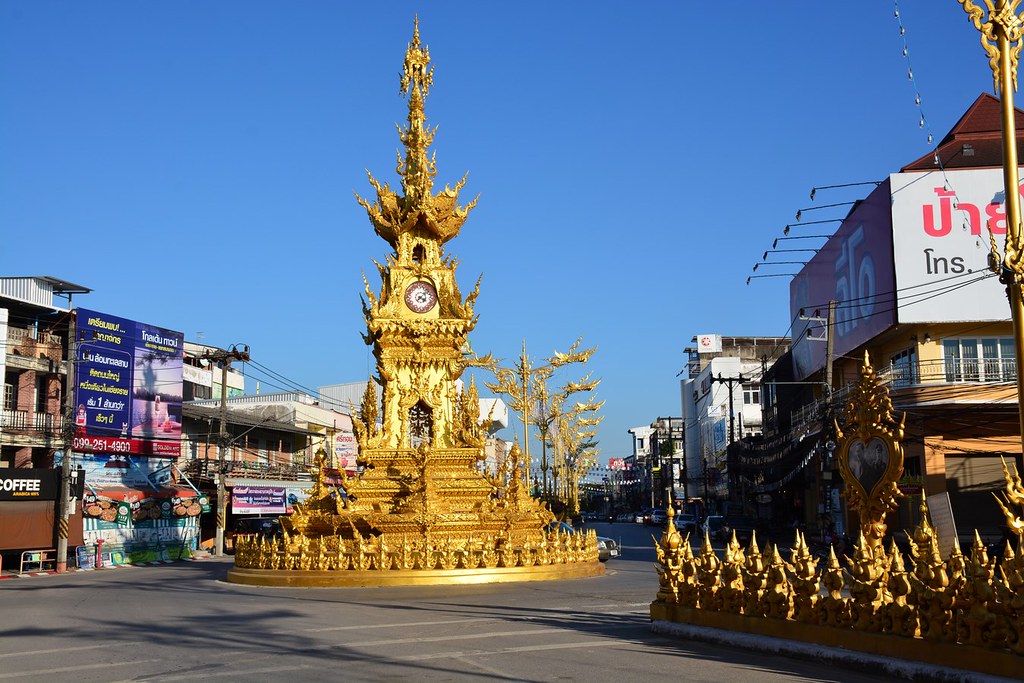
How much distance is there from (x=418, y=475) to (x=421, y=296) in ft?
19.2

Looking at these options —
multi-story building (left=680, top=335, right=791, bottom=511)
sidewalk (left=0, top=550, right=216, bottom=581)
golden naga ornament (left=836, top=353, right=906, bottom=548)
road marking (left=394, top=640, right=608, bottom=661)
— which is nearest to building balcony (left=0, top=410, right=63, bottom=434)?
sidewalk (left=0, top=550, right=216, bottom=581)

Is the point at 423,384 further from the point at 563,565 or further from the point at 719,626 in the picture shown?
the point at 719,626

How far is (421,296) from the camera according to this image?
28672 mm

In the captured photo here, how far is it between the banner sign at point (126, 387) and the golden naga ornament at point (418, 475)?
16943 mm

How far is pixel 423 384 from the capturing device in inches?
1107

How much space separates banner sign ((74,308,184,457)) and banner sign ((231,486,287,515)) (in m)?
3.75

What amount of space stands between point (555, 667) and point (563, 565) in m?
13.9

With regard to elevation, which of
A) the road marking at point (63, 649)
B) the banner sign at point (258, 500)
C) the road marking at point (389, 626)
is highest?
the banner sign at point (258, 500)

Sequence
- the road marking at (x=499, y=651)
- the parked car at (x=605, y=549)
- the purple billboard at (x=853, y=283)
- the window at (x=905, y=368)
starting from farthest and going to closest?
1. the purple billboard at (x=853, y=283)
2. the window at (x=905, y=368)
3. the parked car at (x=605, y=549)
4. the road marking at (x=499, y=651)

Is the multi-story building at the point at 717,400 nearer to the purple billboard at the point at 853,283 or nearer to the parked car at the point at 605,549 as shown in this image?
the purple billboard at the point at 853,283

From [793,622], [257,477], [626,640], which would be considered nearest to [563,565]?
[626,640]

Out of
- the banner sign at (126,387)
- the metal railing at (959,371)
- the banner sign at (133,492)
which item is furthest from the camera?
the banner sign at (126,387)

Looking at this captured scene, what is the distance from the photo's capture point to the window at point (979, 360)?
36219 mm

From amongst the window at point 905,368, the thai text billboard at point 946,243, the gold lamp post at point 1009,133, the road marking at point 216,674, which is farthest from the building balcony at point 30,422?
the gold lamp post at point 1009,133
